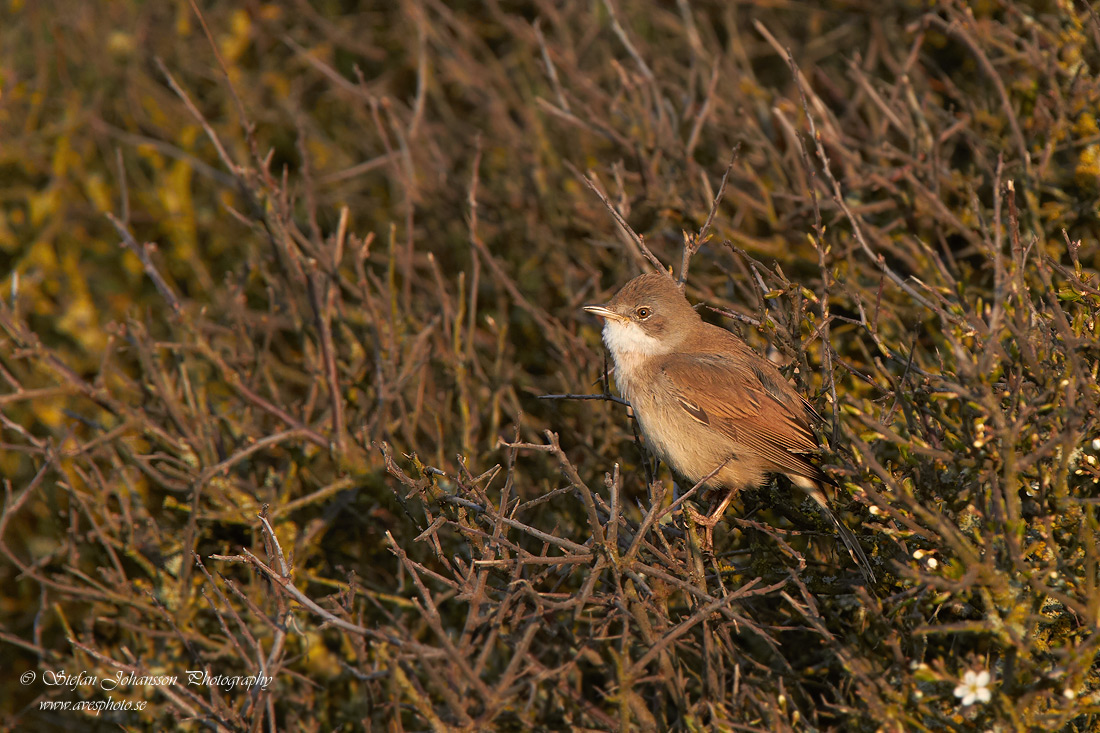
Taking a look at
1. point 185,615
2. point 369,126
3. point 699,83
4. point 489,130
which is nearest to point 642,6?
point 699,83

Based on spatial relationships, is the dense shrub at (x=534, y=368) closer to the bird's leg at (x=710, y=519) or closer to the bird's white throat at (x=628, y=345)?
the bird's leg at (x=710, y=519)

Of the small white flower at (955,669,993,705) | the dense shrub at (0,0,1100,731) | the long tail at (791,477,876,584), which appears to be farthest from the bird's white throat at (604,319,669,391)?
the small white flower at (955,669,993,705)

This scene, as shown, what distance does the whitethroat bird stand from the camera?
349 cm

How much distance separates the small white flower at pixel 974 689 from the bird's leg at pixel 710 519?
1.05 m

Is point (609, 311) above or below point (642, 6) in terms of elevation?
below

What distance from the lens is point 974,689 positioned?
2.30 m

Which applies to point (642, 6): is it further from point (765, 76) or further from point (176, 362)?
point (176, 362)

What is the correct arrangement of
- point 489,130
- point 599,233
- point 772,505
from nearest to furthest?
point 772,505
point 599,233
point 489,130

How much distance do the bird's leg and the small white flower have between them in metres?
1.05

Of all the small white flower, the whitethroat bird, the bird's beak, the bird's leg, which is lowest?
the bird's leg

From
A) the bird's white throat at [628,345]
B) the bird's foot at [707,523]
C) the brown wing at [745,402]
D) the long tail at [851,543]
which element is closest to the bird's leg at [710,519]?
the bird's foot at [707,523]

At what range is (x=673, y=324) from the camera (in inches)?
152

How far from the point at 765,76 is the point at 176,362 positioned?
4.16m

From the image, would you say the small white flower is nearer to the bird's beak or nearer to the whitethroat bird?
the whitethroat bird
